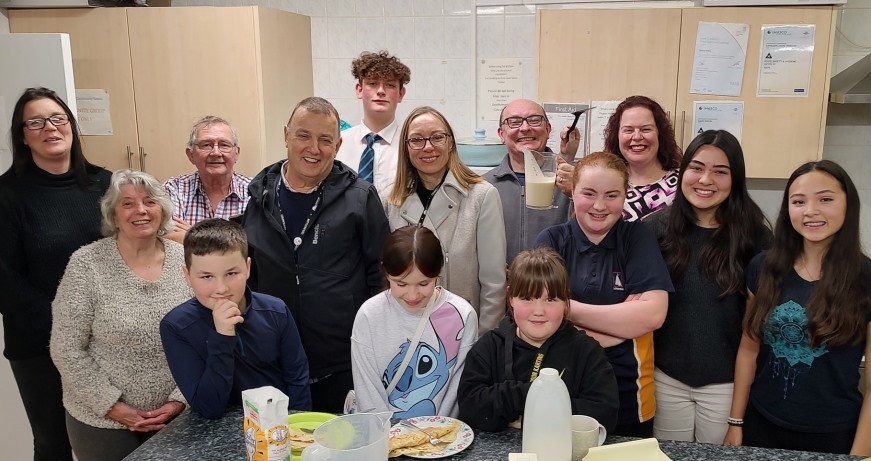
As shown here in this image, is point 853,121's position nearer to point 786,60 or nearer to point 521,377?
point 786,60

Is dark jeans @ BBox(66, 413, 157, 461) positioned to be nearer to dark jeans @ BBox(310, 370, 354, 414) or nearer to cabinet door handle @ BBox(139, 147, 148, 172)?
dark jeans @ BBox(310, 370, 354, 414)

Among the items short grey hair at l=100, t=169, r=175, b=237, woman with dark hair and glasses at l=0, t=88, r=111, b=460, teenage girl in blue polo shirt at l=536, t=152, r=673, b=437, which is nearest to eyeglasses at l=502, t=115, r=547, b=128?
teenage girl in blue polo shirt at l=536, t=152, r=673, b=437

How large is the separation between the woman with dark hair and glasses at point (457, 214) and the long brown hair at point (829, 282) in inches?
30.1

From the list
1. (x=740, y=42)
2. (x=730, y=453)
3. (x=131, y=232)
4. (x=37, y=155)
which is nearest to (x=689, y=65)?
(x=740, y=42)

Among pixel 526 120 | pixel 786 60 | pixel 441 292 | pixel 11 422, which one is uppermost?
pixel 786 60

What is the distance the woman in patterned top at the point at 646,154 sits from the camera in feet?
7.59

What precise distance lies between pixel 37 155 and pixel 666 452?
7.05 feet

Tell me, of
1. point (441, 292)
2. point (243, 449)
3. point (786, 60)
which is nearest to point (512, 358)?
point (441, 292)

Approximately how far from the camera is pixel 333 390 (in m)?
2.23

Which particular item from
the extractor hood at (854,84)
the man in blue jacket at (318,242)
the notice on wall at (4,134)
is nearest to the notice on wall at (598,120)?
the extractor hood at (854,84)

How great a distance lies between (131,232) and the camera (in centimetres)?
197

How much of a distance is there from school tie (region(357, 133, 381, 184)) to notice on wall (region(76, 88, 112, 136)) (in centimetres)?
160

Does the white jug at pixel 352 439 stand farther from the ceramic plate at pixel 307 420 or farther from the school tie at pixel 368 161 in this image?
the school tie at pixel 368 161

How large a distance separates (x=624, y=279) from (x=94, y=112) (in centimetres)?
292
